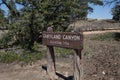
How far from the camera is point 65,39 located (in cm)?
843

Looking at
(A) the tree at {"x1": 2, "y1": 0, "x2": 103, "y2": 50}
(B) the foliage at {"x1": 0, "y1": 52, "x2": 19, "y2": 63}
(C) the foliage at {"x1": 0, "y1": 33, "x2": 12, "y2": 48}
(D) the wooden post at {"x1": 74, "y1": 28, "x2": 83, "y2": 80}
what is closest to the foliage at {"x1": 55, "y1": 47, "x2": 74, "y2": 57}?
(A) the tree at {"x1": 2, "y1": 0, "x2": 103, "y2": 50}

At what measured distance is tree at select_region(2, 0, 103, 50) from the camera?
571 inches

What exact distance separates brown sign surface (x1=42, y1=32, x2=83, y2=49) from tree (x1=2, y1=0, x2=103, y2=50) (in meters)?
4.95

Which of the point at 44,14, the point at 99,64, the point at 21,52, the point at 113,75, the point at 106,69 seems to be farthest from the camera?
the point at 44,14

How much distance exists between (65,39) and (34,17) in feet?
20.4

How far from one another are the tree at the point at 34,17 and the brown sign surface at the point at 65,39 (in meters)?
4.95

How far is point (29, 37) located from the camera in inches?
601

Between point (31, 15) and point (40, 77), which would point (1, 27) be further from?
point (40, 77)

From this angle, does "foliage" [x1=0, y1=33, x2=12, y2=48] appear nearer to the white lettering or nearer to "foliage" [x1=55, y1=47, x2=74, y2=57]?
"foliage" [x1=55, y1=47, x2=74, y2=57]

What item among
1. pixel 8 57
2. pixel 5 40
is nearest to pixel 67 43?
pixel 8 57

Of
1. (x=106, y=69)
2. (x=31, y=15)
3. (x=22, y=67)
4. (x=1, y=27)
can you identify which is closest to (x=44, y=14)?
(x=31, y=15)

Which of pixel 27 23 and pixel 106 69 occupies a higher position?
pixel 27 23

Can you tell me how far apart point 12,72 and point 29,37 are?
489 cm

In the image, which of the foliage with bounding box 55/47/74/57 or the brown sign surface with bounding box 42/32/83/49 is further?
the foliage with bounding box 55/47/74/57
